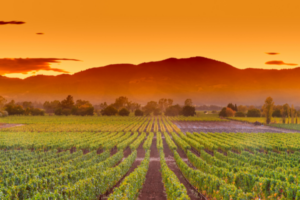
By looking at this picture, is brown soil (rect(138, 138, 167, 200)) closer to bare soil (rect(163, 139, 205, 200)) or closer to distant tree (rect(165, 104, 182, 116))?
bare soil (rect(163, 139, 205, 200))

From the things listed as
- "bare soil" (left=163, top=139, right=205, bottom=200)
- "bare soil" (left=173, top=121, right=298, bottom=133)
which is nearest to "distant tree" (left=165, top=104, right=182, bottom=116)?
"bare soil" (left=173, top=121, right=298, bottom=133)

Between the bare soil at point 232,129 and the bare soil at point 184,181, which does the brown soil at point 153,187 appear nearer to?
the bare soil at point 184,181

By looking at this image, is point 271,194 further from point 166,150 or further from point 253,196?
point 166,150

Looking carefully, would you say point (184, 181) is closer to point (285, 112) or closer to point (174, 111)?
point (285, 112)

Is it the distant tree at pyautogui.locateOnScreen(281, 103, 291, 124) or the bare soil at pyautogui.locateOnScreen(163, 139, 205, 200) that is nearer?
the bare soil at pyautogui.locateOnScreen(163, 139, 205, 200)

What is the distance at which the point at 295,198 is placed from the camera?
1373cm

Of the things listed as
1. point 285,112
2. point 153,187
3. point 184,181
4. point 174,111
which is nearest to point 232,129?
point 285,112

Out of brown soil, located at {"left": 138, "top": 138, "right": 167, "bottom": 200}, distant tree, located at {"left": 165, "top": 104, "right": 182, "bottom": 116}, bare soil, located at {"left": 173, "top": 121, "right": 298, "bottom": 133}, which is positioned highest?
distant tree, located at {"left": 165, "top": 104, "right": 182, "bottom": 116}

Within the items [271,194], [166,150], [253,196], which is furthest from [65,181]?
[166,150]

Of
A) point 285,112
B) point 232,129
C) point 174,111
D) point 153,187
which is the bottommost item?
point 153,187

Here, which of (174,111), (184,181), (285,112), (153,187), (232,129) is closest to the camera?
(153,187)

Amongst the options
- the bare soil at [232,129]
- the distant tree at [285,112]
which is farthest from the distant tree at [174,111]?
the bare soil at [232,129]

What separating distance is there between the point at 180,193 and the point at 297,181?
9.27m

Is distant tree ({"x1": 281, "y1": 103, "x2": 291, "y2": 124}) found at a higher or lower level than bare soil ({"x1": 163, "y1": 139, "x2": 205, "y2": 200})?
higher
